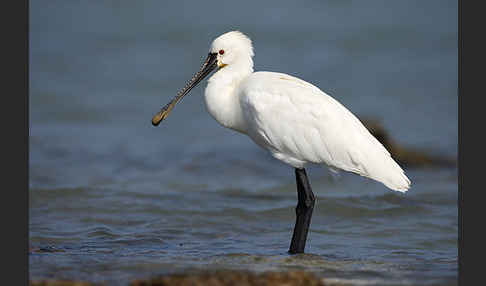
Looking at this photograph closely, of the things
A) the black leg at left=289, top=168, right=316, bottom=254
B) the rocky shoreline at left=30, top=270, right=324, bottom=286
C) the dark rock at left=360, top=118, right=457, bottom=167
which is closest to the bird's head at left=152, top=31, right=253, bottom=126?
the black leg at left=289, top=168, right=316, bottom=254


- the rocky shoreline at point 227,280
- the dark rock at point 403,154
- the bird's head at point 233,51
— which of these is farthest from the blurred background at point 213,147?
the bird's head at point 233,51

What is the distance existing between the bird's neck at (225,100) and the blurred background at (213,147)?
1465 mm

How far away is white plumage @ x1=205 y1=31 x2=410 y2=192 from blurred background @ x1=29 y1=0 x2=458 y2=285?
23.1 inches

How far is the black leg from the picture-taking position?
33.5 ft

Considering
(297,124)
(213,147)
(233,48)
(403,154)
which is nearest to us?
(297,124)

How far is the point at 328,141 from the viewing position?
9984 millimetres

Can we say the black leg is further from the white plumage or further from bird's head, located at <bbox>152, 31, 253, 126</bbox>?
bird's head, located at <bbox>152, 31, 253, 126</bbox>

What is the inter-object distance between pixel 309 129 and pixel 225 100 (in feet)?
3.44

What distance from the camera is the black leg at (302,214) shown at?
10219 mm

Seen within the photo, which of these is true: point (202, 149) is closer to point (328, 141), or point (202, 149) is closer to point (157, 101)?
point (157, 101)

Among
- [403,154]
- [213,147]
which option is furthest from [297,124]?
[213,147]

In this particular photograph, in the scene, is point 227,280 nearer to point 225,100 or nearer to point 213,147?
point 225,100

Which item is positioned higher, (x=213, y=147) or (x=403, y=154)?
(x=213, y=147)

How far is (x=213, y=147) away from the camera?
701 inches
